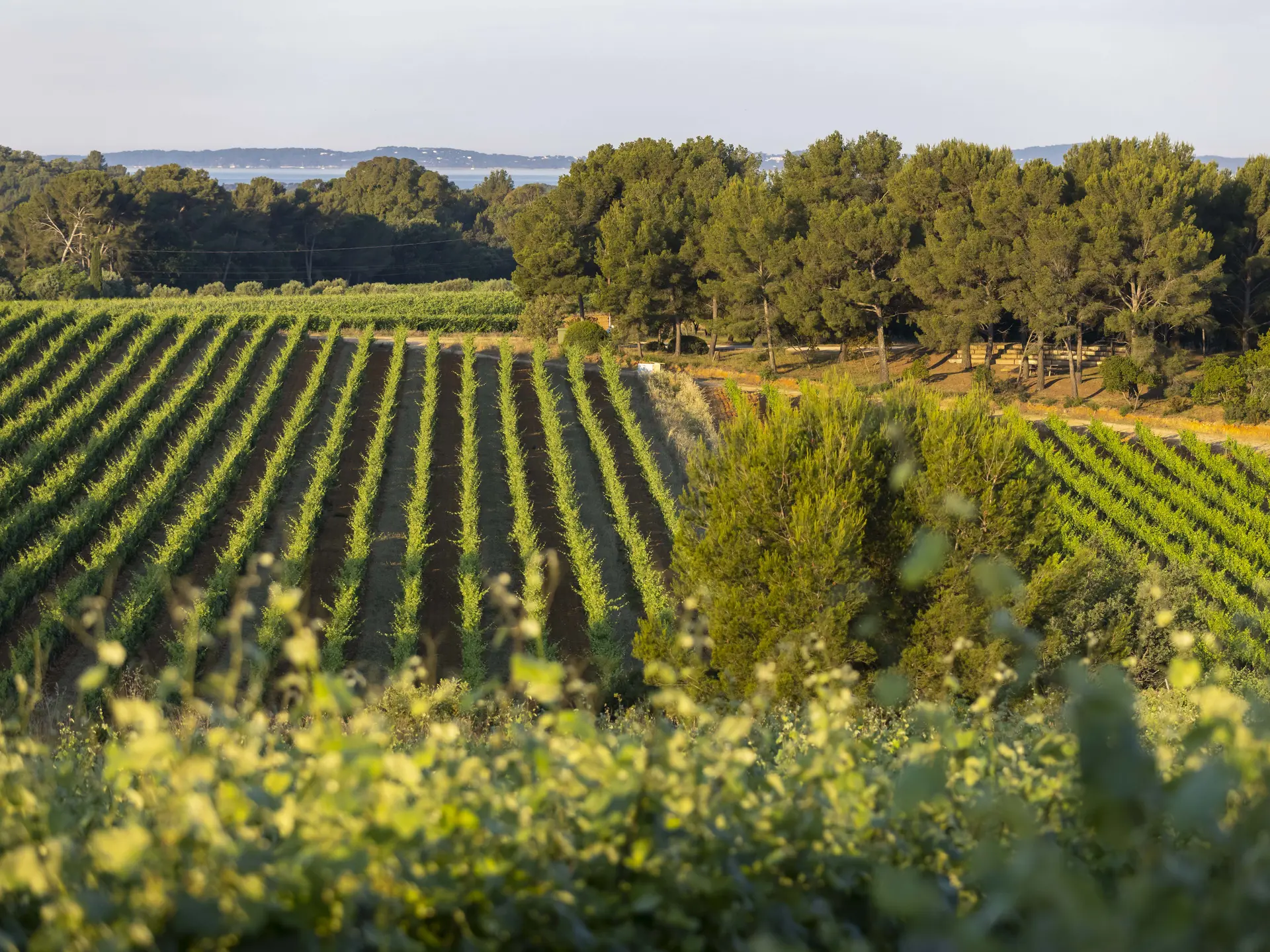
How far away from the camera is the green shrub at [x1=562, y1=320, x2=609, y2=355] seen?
35.9 metres

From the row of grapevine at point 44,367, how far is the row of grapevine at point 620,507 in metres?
12.8

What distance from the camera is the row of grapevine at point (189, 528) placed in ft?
47.0

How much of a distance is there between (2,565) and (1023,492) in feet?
50.7

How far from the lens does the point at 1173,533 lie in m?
20.3

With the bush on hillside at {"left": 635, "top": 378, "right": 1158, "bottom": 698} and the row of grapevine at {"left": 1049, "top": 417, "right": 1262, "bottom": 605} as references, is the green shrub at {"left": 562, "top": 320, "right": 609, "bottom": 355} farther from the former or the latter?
the bush on hillside at {"left": 635, "top": 378, "right": 1158, "bottom": 698}

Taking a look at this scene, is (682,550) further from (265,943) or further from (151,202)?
(151,202)

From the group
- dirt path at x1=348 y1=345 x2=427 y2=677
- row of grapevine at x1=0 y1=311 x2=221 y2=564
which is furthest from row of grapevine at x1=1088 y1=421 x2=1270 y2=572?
row of grapevine at x1=0 y1=311 x2=221 y2=564

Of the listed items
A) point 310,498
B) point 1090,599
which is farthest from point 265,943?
point 310,498

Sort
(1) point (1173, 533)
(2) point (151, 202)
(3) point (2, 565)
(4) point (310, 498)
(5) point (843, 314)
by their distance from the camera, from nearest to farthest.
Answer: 1. (3) point (2, 565)
2. (4) point (310, 498)
3. (1) point (1173, 533)
4. (5) point (843, 314)
5. (2) point (151, 202)

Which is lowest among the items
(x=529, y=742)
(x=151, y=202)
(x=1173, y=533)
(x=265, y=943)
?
(x=1173, y=533)

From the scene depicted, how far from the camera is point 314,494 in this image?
1889cm

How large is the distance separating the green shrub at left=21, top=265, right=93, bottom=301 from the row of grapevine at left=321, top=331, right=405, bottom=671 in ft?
95.9

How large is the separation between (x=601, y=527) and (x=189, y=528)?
7.31 m

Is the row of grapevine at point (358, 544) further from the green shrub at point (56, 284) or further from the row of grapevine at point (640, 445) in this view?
the green shrub at point (56, 284)
